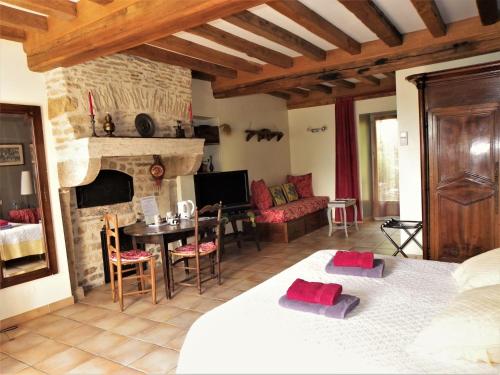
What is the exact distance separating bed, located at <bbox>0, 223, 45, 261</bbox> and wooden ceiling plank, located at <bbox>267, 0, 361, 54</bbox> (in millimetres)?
2994

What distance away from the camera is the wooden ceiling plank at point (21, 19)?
287 cm

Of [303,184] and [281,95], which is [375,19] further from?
[303,184]

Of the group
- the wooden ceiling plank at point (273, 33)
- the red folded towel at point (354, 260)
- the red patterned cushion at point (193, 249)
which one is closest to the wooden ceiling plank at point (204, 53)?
the wooden ceiling plank at point (273, 33)

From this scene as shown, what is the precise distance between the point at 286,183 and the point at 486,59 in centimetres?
401

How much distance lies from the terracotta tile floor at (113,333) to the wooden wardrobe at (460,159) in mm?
1961

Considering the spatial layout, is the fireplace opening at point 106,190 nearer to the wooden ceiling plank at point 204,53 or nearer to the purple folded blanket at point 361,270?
the wooden ceiling plank at point 204,53

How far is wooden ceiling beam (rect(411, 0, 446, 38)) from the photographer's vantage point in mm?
3102

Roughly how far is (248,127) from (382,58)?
290 cm

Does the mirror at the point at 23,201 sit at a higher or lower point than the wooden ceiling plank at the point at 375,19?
lower

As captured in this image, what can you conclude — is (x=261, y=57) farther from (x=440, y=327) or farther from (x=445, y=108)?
(x=440, y=327)

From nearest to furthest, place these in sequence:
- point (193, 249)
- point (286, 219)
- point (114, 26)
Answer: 1. point (114, 26)
2. point (193, 249)
3. point (286, 219)

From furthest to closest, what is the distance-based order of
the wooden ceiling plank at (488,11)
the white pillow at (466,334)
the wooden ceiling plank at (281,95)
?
the wooden ceiling plank at (281,95) → the wooden ceiling plank at (488,11) → the white pillow at (466,334)

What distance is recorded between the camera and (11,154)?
3.43 metres

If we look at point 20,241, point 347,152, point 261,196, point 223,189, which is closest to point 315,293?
point 20,241
